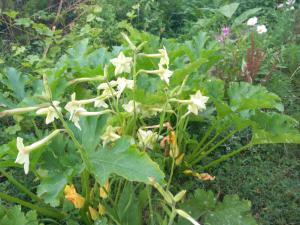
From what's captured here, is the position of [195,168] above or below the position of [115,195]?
below

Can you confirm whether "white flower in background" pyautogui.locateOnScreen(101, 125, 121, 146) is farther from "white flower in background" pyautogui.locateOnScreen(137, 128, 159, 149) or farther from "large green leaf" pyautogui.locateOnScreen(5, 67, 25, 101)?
"large green leaf" pyautogui.locateOnScreen(5, 67, 25, 101)

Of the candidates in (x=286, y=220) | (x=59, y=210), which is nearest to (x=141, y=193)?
(x=59, y=210)

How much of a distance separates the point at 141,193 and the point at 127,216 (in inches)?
5.2

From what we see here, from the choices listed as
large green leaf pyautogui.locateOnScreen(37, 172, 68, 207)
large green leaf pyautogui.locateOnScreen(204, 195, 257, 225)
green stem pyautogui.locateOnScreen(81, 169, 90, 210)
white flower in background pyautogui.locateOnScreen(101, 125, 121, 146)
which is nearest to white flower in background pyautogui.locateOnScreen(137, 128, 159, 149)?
white flower in background pyautogui.locateOnScreen(101, 125, 121, 146)

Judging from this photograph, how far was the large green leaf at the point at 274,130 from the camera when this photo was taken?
8.46ft

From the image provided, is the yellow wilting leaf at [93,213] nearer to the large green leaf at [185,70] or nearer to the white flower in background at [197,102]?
the white flower in background at [197,102]

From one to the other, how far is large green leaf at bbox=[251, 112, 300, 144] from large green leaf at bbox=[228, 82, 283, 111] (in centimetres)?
7

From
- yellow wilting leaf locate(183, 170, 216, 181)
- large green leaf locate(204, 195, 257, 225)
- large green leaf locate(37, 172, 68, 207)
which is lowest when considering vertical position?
yellow wilting leaf locate(183, 170, 216, 181)

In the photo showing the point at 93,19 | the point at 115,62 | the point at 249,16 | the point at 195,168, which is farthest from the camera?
the point at 249,16

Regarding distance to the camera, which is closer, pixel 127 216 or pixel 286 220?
pixel 127 216

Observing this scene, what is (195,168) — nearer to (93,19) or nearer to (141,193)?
(141,193)

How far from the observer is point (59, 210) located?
2500mm

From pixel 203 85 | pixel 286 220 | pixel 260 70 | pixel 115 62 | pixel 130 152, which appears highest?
pixel 115 62

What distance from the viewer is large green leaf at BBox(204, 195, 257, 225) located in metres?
2.43
